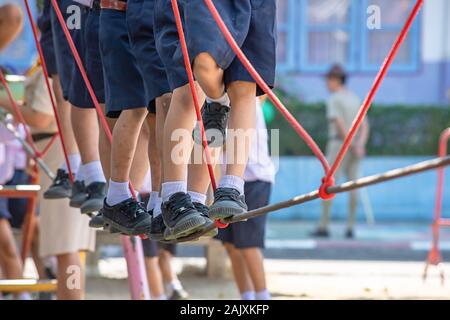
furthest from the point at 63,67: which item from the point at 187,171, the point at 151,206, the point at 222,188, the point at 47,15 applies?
the point at 222,188

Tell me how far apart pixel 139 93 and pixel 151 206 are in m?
0.58

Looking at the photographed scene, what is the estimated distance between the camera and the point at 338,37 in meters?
16.5

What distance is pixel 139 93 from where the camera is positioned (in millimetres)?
4777

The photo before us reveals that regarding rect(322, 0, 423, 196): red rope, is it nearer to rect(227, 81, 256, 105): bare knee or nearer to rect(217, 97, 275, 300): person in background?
rect(227, 81, 256, 105): bare knee

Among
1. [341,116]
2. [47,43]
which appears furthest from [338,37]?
[47,43]

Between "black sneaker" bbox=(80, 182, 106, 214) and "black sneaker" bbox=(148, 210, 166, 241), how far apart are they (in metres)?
0.66

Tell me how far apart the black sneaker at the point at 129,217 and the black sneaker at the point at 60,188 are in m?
0.80

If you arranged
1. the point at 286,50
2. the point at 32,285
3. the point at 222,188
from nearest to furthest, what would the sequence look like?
the point at 222,188
the point at 32,285
the point at 286,50

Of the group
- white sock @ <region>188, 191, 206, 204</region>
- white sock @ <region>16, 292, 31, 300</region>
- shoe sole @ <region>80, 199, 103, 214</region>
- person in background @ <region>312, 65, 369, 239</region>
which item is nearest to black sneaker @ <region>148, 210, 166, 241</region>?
white sock @ <region>188, 191, 206, 204</region>

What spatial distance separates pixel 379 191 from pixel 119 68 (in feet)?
35.2

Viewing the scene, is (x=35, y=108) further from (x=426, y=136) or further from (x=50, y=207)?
(x=426, y=136)

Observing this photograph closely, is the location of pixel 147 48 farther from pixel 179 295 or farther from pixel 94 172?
pixel 179 295
